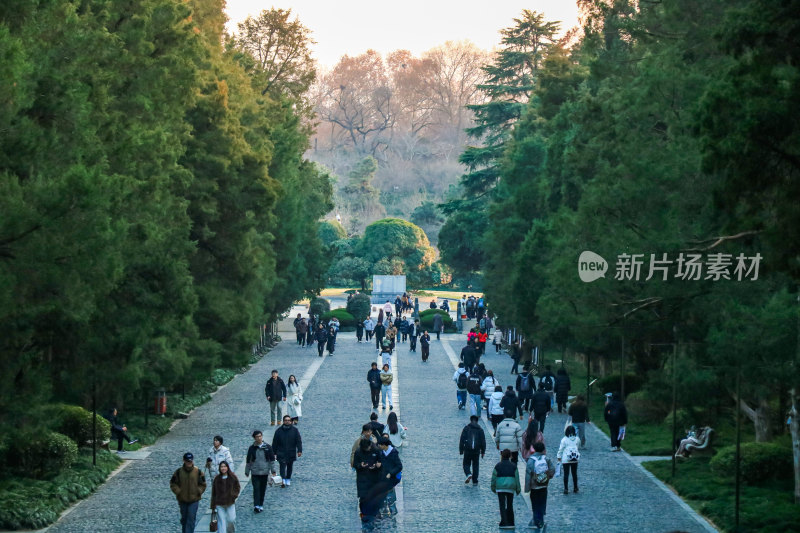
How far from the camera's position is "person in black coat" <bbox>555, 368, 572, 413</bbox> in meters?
31.1

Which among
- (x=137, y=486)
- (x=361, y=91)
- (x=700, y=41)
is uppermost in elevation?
(x=361, y=91)

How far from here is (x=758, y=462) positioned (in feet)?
66.9

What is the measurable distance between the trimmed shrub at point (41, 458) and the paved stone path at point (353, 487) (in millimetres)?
886

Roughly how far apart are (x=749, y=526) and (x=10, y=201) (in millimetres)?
10963

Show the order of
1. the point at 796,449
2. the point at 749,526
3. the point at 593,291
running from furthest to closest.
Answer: the point at 593,291
the point at 796,449
the point at 749,526

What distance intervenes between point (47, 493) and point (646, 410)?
15868 millimetres

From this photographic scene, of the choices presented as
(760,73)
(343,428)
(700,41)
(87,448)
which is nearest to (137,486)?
(87,448)

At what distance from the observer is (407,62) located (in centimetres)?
12638

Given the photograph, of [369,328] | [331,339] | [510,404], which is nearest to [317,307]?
[369,328]

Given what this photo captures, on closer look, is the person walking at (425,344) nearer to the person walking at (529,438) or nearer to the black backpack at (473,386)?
the black backpack at (473,386)

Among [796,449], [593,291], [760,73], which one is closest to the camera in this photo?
[760,73]

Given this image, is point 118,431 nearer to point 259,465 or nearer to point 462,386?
point 259,465

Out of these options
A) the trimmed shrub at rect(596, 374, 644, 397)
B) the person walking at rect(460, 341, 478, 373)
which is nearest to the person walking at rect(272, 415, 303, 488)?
the trimmed shrub at rect(596, 374, 644, 397)

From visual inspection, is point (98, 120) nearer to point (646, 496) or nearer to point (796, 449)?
point (646, 496)
